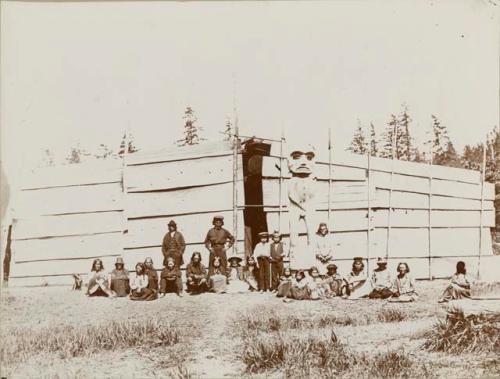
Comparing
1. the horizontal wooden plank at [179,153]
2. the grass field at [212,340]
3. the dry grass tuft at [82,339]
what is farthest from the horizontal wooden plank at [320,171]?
the dry grass tuft at [82,339]

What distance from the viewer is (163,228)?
5090mm

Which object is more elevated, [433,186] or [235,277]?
[433,186]

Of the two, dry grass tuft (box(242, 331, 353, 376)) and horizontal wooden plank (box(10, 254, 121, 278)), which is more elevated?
horizontal wooden plank (box(10, 254, 121, 278))

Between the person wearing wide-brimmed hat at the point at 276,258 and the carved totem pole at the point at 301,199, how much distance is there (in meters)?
0.11

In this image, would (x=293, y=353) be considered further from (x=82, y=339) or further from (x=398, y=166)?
(x=398, y=166)

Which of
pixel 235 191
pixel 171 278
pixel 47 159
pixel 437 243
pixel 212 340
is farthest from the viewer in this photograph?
pixel 437 243

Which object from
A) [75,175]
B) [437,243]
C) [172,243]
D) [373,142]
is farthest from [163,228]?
[437,243]

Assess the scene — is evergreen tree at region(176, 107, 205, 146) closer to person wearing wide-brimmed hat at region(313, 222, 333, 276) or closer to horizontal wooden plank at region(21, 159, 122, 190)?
horizontal wooden plank at region(21, 159, 122, 190)

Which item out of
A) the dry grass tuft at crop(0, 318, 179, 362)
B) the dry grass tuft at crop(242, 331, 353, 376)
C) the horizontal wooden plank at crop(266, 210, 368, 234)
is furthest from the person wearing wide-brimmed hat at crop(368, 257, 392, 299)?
the dry grass tuft at crop(0, 318, 179, 362)

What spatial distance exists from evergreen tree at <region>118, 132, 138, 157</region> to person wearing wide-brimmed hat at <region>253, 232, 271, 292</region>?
4.56 feet

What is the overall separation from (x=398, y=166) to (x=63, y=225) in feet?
10.5

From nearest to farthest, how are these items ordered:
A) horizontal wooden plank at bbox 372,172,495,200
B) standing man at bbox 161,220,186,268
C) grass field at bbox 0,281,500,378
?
Result: grass field at bbox 0,281,500,378 → standing man at bbox 161,220,186,268 → horizontal wooden plank at bbox 372,172,495,200

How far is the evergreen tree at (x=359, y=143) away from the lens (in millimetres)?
5312

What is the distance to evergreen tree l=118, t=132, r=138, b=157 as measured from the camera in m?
5.00
